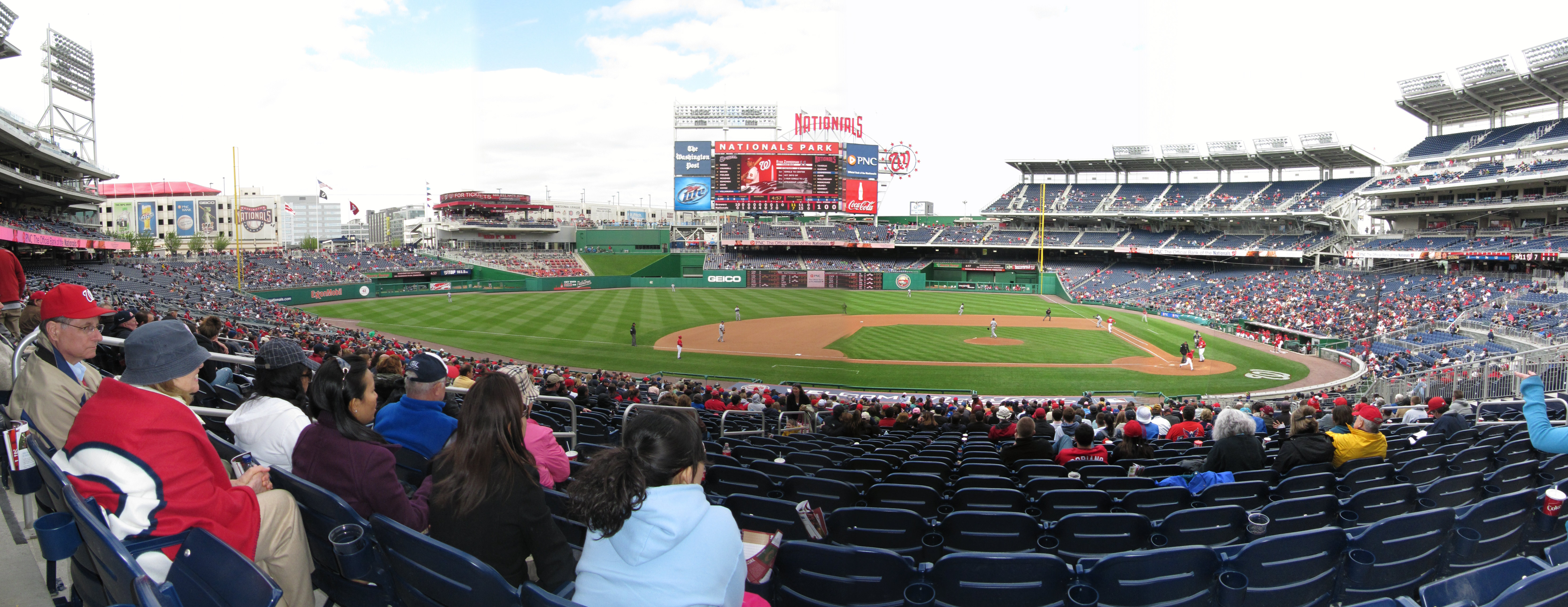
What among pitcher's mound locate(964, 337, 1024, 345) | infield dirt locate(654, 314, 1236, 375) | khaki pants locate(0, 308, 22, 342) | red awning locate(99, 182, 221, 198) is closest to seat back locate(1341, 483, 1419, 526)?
khaki pants locate(0, 308, 22, 342)

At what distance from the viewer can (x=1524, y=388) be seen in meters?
4.89

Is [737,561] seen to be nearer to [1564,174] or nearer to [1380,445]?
[1380,445]

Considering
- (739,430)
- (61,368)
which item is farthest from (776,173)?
(61,368)

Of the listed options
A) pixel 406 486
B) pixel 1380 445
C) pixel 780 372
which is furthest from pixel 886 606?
pixel 780 372

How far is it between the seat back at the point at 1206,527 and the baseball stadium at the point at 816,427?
0.04 m

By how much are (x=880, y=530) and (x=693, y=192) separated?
64285 millimetres

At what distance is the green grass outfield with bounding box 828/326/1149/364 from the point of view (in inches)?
1148

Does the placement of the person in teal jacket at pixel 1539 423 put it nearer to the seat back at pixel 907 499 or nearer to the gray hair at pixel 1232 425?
the gray hair at pixel 1232 425

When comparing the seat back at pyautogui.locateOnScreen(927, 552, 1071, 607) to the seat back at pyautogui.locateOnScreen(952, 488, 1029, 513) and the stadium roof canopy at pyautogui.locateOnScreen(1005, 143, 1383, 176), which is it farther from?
the stadium roof canopy at pyautogui.locateOnScreen(1005, 143, 1383, 176)

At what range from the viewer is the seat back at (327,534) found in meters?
2.97

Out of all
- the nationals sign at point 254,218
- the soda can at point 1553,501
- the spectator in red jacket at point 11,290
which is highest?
the nationals sign at point 254,218

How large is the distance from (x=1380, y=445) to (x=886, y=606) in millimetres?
6093

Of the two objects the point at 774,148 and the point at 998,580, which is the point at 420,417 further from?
the point at 774,148

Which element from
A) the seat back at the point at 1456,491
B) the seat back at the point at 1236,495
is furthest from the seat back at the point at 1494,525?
the seat back at the point at 1236,495
